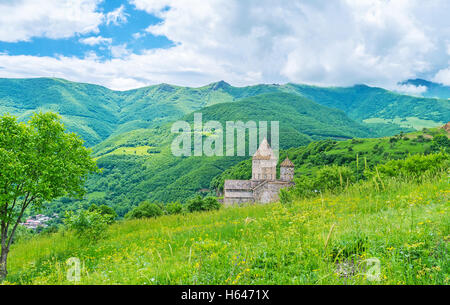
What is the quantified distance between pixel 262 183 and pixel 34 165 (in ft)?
185

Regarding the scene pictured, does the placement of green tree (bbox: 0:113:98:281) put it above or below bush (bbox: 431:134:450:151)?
below

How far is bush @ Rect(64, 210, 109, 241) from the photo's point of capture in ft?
41.8

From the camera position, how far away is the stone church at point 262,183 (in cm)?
6325

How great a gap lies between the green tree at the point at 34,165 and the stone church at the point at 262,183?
4461cm

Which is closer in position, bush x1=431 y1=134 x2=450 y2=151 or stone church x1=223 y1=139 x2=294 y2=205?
stone church x1=223 y1=139 x2=294 y2=205

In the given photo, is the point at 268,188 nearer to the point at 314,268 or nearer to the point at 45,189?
the point at 45,189

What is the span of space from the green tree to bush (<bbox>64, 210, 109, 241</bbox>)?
6.73 feet

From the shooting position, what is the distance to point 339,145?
125062 mm

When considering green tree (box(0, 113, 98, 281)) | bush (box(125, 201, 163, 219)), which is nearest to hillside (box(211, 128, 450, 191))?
bush (box(125, 201, 163, 219))

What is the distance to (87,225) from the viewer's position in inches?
502

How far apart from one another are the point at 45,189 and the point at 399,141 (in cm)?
12563

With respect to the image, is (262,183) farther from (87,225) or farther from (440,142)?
(440,142)

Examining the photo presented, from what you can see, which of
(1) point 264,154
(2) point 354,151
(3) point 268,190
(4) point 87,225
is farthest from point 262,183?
(2) point 354,151

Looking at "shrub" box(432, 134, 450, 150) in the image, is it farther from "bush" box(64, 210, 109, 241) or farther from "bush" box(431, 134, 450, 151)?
"bush" box(64, 210, 109, 241)
